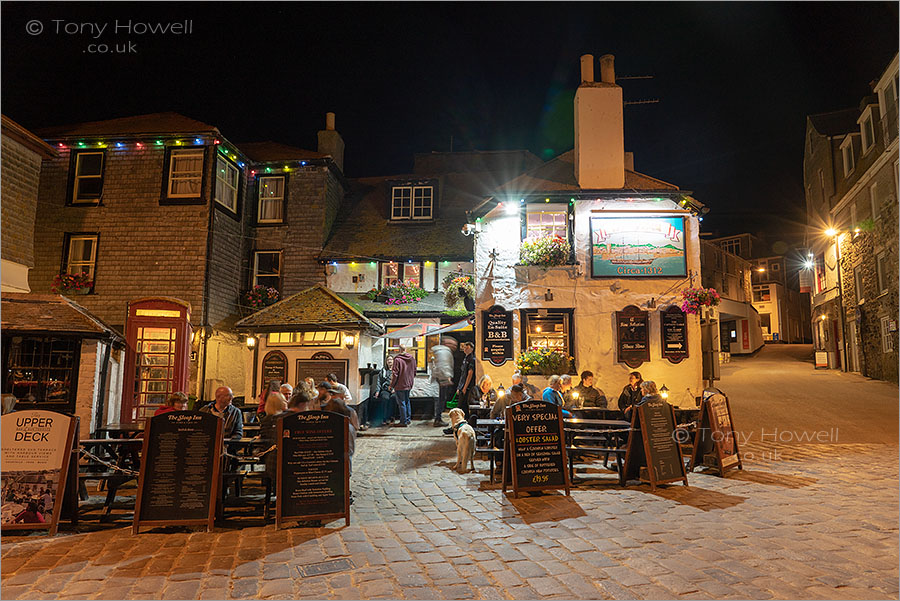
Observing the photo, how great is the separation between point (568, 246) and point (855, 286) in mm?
14899

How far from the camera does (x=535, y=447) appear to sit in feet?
24.0

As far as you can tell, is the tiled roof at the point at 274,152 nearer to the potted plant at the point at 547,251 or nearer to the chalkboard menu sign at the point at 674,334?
the potted plant at the point at 547,251

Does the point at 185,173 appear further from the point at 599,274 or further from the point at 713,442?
the point at 713,442

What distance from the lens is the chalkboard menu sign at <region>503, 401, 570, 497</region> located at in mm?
7133

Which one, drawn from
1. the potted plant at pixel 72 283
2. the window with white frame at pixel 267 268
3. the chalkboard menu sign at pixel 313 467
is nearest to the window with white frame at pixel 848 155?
the window with white frame at pixel 267 268

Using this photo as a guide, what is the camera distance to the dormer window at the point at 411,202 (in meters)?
19.0

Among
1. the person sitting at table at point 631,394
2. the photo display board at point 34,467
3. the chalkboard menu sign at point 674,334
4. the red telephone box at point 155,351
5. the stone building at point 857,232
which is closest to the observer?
the photo display board at point 34,467

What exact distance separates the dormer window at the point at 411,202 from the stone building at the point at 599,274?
5188 mm

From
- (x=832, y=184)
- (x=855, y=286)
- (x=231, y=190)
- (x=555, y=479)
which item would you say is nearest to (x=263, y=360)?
(x=231, y=190)

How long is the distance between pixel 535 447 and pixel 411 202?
43.6 ft

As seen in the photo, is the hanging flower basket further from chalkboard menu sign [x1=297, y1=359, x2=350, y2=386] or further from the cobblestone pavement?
chalkboard menu sign [x1=297, y1=359, x2=350, y2=386]

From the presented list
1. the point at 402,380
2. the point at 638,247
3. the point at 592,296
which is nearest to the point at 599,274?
the point at 592,296

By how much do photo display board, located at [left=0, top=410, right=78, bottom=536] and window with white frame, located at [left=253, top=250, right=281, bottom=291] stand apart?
39.0 ft

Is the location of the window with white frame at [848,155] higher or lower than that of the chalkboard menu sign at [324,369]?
higher
